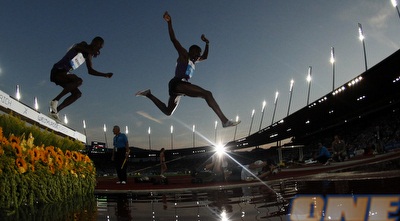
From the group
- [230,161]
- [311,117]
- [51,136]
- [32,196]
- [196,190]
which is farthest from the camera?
[311,117]

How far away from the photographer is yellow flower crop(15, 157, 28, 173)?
2971 millimetres

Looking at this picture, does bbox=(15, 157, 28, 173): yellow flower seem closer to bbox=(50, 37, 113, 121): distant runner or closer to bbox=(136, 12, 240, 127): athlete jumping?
bbox=(136, 12, 240, 127): athlete jumping

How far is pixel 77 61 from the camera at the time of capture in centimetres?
588

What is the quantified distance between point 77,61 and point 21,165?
323cm

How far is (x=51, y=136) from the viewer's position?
4.35m

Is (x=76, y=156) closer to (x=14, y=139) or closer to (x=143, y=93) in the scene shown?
(x=14, y=139)

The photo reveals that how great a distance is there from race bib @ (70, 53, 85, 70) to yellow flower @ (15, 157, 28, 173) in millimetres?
3092

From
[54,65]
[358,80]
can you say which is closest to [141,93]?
[54,65]

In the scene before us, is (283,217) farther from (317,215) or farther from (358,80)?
(358,80)

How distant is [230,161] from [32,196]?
7696mm

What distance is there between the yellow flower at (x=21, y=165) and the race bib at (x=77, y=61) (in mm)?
3092

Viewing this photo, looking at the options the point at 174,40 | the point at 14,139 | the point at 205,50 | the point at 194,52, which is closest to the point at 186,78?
the point at 194,52

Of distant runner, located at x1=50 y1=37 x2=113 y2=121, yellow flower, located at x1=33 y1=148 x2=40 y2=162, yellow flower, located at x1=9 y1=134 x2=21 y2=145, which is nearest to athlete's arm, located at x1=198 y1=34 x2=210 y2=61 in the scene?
distant runner, located at x1=50 y1=37 x2=113 y2=121

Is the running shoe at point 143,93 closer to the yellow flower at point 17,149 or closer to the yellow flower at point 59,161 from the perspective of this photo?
the yellow flower at point 59,161
